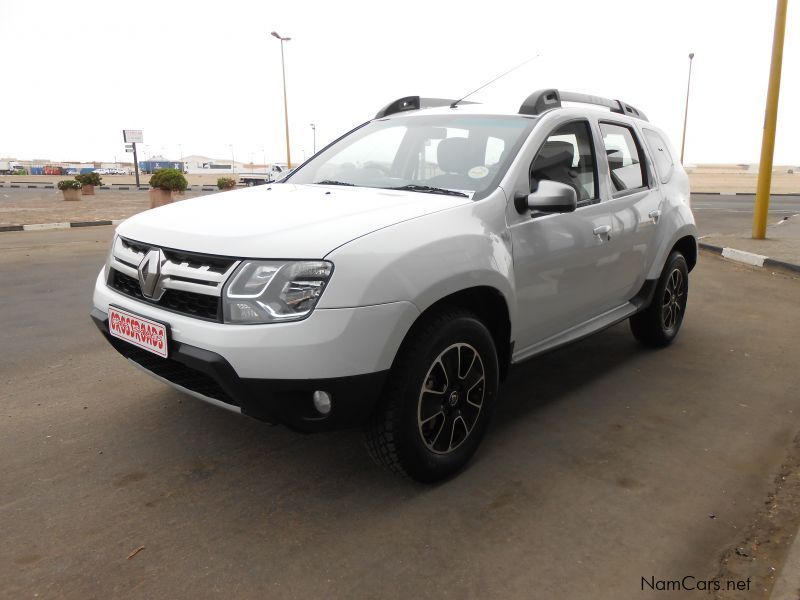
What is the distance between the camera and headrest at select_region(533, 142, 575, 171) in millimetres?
3279

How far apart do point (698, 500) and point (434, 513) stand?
116cm

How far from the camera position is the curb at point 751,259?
8430 millimetres

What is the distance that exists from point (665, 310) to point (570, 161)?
1845 millimetres

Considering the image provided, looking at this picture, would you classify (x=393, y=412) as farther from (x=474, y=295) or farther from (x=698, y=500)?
(x=698, y=500)

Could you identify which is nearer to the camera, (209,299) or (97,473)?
(209,299)

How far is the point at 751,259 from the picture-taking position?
29.8 feet

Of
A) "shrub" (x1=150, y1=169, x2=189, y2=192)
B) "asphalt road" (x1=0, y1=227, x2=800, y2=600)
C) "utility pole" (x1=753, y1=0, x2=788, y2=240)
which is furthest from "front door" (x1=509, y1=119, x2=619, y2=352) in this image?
"shrub" (x1=150, y1=169, x2=189, y2=192)

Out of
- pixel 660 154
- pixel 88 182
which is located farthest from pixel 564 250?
pixel 88 182

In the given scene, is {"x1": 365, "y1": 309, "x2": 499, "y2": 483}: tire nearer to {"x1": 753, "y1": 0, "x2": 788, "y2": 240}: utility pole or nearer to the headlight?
the headlight

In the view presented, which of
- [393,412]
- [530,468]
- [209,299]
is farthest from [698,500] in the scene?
[209,299]

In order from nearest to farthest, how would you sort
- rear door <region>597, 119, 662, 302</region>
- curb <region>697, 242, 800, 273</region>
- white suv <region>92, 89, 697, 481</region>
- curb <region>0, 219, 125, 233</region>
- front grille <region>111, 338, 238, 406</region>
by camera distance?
white suv <region>92, 89, 697, 481</region>, front grille <region>111, 338, 238, 406</region>, rear door <region>597, 119, 662, 302</region>, curb <region>697, 242, 800, 273</region>, curb <region>0, 219, 125, 233</region>

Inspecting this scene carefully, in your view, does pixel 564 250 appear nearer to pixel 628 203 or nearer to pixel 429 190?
pixel 429 190

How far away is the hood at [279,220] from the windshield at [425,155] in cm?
22

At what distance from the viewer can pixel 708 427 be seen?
3.50 m
